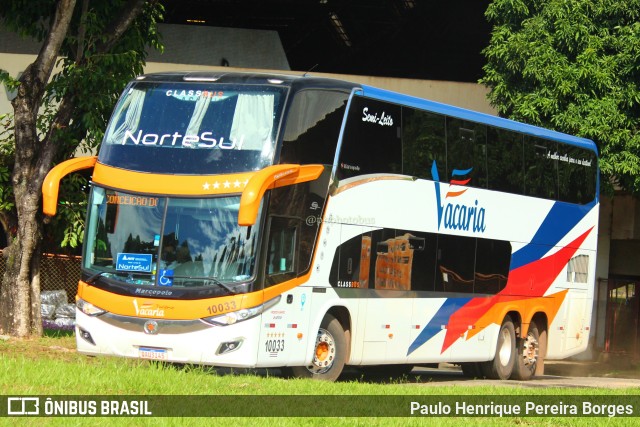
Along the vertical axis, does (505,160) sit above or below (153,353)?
above

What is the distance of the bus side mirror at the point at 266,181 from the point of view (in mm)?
14180

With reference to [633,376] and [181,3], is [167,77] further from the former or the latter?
[181,3]

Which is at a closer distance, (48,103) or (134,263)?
(134,263)

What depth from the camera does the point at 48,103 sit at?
21.0 m

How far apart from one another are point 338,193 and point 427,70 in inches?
1484

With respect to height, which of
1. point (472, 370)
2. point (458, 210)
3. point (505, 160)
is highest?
point (505, 160)

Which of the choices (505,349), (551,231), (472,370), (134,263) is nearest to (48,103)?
(134,263)

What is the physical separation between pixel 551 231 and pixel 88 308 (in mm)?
9615

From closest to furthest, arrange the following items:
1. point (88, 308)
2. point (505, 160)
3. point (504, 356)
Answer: point (88, 308) < point (505, 160) < point (504, 356)

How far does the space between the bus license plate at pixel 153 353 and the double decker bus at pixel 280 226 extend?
26 mm

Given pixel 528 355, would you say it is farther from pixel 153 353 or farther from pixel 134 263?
pixel 134 263

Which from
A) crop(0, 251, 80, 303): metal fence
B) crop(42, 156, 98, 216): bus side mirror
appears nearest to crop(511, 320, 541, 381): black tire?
crop(42, 156, 98, 216): bus side mirror

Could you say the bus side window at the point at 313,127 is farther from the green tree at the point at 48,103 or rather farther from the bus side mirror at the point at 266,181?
the green tree at the point at 48,103

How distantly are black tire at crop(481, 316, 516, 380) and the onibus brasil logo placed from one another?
2.28 meters
